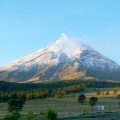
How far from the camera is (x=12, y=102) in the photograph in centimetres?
9006

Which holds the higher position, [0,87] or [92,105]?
[0,87]

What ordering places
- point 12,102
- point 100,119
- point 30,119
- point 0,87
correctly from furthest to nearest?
point 0,87, point 12,102, point 100,119, point 30,119

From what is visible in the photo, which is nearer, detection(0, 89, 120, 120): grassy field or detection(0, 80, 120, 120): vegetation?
detection(0, 80, 120, 120): vegetation

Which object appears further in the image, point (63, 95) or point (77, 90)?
point (77, 90)

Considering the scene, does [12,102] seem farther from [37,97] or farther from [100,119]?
[37,97]

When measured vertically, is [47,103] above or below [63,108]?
above

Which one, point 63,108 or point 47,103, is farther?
point 47,103

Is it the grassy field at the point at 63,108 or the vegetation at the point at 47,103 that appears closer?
the vegetation at the point at 47,103

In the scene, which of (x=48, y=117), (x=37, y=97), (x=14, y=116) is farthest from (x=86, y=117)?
(x=37, y=97)

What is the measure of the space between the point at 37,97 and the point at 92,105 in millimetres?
48008

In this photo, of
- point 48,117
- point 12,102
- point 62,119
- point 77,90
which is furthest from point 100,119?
point 77,90

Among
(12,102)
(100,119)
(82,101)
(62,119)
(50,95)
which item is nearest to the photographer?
(62,119)

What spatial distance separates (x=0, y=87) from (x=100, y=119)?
417ft

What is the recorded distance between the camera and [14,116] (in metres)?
54.2
